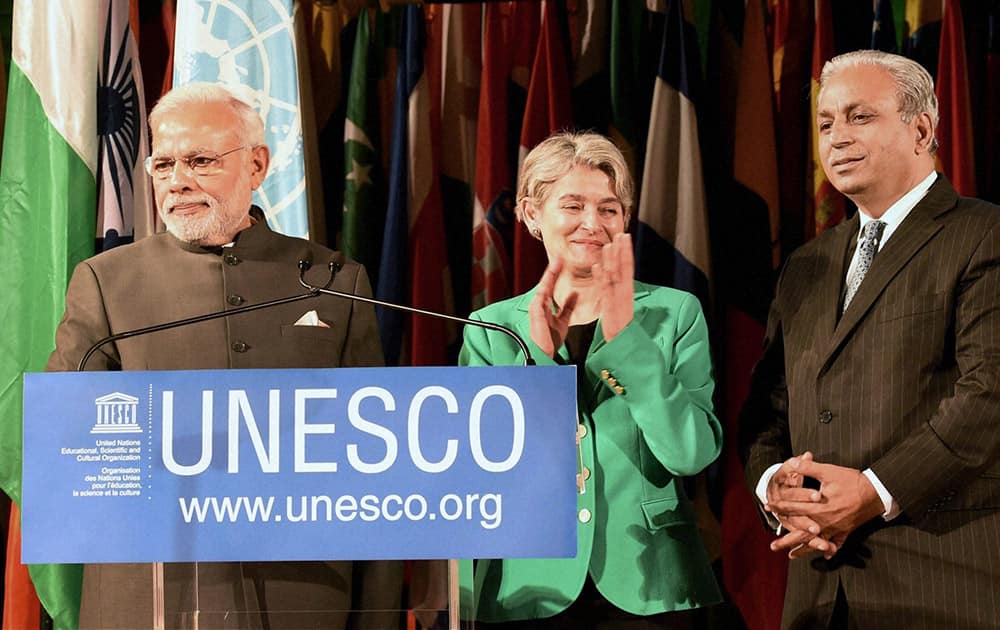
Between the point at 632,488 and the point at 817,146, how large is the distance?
1414 mm

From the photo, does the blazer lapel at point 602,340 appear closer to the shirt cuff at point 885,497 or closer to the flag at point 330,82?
the shirt cuff at point 885,497

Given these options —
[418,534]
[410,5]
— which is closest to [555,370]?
[418,534]

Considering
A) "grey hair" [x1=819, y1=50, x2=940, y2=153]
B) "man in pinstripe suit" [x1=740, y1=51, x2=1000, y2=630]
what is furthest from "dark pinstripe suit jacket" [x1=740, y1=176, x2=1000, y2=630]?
"grey hair" [x1=819, y1=50, x2=940, y2=153]

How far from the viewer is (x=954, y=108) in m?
3.33

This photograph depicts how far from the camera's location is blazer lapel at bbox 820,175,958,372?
8.36 feet

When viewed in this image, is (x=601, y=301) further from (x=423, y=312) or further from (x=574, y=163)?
(x=423, y=312)

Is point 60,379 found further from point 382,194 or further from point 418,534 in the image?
point 382,194

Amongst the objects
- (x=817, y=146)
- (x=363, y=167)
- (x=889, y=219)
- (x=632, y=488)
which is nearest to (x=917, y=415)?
(x=889, y=219)

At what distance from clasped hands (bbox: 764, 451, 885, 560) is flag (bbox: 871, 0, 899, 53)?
4.88 feet

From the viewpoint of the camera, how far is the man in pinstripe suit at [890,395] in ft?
7.86

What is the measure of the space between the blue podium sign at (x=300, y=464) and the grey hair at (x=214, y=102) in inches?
38.4

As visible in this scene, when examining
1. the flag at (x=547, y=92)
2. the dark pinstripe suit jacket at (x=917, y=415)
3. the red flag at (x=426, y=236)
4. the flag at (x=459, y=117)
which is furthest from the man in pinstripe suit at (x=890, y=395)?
the flag at (x=459, y=117)

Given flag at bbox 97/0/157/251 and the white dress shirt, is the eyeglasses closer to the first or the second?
flag at bbox 97/0/157/251

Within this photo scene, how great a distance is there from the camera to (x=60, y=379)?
1976 mm
